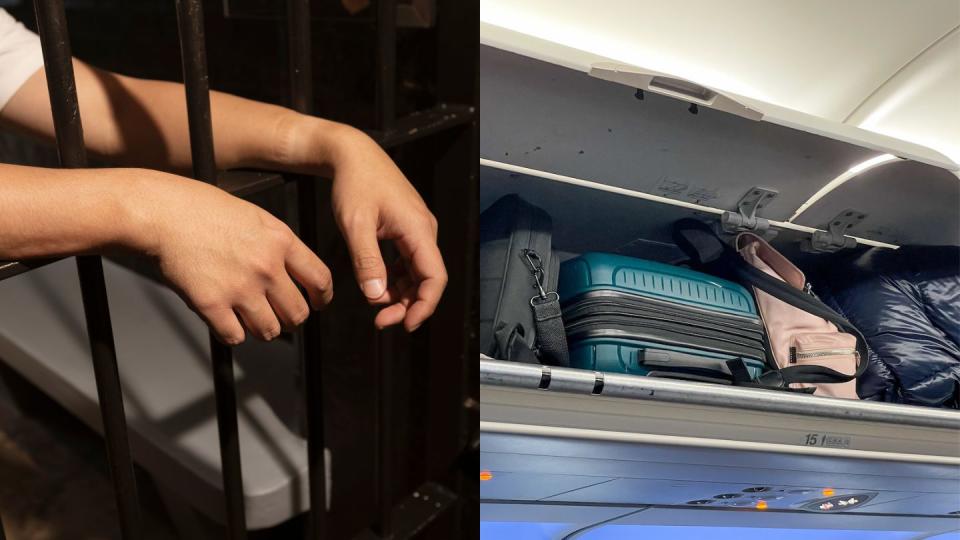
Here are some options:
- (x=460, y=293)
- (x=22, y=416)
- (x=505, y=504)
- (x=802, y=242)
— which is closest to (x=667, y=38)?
(x=802, y=242)

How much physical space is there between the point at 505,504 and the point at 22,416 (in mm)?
1026

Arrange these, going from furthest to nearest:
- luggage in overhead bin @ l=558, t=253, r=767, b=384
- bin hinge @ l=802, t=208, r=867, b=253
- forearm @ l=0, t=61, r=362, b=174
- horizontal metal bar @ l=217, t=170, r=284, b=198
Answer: bin hinge @ l=802, t=208, r=867, b=253 → luggage in overhead bin @ l=558, t=253, r=767, b=384 → forearm @ l=0, t=61, r=362, b=174 → horizontal metal bar @ l=217, t=170, r=284, b=198

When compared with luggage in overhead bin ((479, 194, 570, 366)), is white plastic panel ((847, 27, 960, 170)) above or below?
above

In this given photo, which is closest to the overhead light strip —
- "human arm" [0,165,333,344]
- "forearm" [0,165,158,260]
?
"human arm" [0,165,333,344]

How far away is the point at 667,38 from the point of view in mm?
1411

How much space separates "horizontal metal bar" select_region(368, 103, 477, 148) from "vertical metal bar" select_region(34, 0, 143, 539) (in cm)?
32

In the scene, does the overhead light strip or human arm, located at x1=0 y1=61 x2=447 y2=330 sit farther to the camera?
the overhead light strip

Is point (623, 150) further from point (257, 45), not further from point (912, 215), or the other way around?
point (912, 215)

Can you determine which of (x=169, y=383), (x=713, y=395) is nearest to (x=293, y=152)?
(x=169, y=383)

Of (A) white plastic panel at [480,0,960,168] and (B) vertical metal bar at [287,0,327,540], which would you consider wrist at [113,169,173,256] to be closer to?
(B) vertical metal bar at [287,0,327,540]

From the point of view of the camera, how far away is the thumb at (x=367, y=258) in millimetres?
554

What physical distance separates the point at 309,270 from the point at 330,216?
488mm

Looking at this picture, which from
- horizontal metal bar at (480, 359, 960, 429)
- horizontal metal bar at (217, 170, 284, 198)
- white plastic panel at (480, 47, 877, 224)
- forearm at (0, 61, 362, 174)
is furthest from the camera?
white plastic panel at (480, 47, 877, 224)

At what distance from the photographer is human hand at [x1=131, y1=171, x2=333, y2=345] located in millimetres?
431
